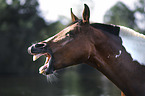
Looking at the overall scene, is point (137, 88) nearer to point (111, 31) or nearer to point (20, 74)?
point (111, 31)

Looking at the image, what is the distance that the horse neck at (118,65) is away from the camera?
266 centimetres

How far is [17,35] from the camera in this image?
96.9 feet

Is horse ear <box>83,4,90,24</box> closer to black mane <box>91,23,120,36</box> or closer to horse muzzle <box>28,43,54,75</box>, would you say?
black mane <box>91,23,120,36</box>

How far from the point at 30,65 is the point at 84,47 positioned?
29278mm

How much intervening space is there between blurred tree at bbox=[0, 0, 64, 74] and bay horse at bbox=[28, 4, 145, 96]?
Answer: 2722 centimetres

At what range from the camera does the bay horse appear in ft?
8.83

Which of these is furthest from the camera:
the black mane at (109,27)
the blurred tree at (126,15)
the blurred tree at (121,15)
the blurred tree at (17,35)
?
the blurred tree at (121,15)

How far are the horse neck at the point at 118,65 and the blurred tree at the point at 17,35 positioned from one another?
2741cm

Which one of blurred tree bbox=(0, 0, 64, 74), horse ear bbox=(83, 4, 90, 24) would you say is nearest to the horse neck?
horse ear bbox=(83, 4, 90, 24)

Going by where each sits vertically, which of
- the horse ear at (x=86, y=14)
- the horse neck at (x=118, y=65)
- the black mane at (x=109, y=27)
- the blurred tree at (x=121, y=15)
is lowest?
the blurred tree at (x=121, y=15)

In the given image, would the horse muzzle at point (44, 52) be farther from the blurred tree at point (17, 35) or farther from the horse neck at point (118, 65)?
the blurred tree at point (17, 35)

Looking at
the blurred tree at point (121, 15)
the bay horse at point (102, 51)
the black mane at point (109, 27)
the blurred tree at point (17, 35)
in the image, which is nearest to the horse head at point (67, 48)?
the bay horse at point (102, 51)

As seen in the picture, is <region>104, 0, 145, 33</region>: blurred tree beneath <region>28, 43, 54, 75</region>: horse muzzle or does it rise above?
beneath

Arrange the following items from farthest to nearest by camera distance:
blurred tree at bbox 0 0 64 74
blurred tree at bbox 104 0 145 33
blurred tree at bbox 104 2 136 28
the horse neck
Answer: blurred tree at bbox 104 2 136 28
blurred tree at bbox 104 0 145 33
blurred tree at bbox 0 0 64 74
the horse neck
